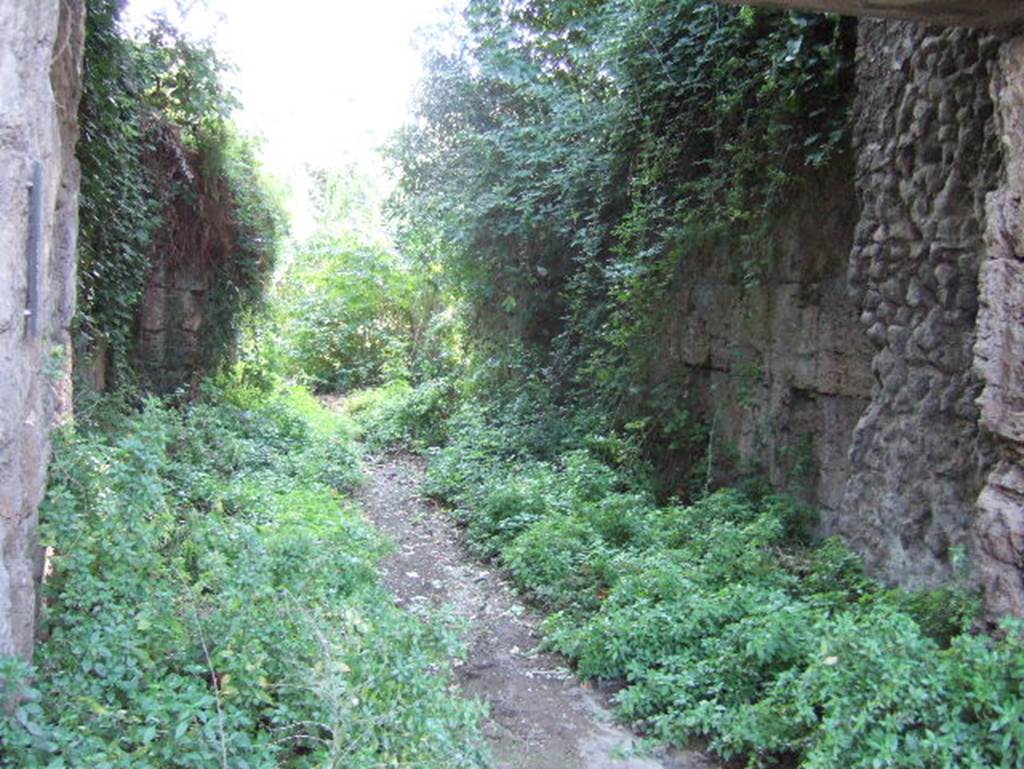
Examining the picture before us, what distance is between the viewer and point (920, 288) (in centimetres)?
484

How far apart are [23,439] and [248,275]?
8.63m

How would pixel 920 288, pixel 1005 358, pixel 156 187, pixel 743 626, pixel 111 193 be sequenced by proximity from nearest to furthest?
pixel 1005 358, pixel 743 626, pixel 920 288, pixel 111 193, pixel 156 187

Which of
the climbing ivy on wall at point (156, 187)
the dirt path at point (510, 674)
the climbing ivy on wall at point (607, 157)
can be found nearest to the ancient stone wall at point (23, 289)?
the dirt path at point (510, 674)

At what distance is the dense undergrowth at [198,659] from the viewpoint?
2.71m

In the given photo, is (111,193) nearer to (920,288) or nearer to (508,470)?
(508,470)

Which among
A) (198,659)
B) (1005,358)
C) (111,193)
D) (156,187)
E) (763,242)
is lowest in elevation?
(198,659)

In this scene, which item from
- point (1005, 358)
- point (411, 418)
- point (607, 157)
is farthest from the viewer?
point (411, 418)

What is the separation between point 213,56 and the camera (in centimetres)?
925

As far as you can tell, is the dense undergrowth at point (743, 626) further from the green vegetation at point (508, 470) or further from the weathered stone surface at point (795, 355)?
the weathered stone surface at point (795, 355)

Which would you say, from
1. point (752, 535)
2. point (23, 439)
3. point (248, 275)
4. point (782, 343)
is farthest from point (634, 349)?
point (23, 439)

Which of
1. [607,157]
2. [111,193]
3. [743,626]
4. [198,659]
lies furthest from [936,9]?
[111,193]

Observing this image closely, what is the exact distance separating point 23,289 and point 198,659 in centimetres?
149

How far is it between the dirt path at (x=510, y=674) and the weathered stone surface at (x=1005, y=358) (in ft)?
5.23

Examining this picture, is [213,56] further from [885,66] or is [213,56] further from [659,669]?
[659,669]
